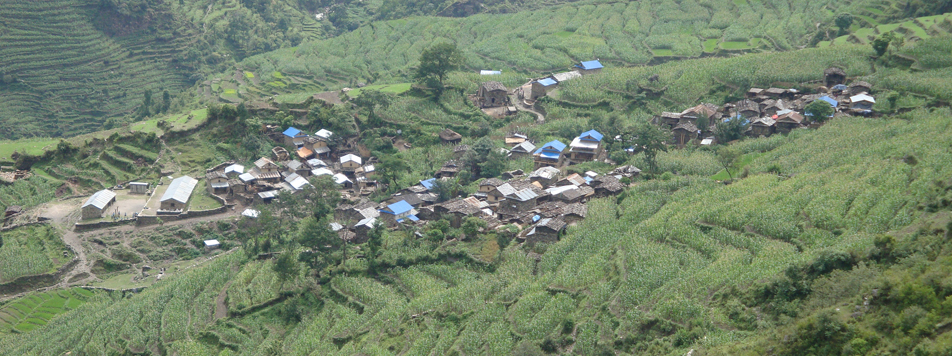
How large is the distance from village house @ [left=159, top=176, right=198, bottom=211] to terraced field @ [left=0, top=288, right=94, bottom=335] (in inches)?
320

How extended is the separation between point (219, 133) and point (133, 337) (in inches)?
1034

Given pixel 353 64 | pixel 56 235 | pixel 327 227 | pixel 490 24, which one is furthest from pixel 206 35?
pixel 327 227

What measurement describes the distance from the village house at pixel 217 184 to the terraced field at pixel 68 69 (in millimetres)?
32114

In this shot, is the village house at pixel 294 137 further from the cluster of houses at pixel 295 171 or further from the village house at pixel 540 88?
the village house at pixel 540 88

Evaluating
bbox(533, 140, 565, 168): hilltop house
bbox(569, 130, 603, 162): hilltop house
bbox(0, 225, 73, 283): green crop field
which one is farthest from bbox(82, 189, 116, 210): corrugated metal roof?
bbox(569, 130, 603, 162): hilltop house

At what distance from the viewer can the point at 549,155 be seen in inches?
2090

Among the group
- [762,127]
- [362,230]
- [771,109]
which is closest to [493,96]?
[771,109]

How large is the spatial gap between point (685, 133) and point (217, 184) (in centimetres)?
3241

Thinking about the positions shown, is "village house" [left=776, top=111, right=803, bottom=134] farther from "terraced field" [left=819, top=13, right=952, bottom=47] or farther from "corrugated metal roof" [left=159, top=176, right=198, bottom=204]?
"corrugated metal roof" [left=159, top=176, right=198, bottom=204]

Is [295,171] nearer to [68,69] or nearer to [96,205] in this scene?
[96,205]

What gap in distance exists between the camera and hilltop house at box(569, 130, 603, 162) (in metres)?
53.2

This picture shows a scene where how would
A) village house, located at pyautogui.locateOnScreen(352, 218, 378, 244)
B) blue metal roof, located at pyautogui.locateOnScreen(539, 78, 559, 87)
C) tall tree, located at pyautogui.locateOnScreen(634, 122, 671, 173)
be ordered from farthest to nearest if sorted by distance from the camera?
1. blue metal roof, located at pyautogui.locateOnScreen(539, 78, 559, 87)
2. tall tree, located at pyautogui.locateOnScreen(634, 122, 671, 173)
3. village house, located at pyautogui.locateOnScreen(352, 218, 378, 244)

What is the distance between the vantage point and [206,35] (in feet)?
313

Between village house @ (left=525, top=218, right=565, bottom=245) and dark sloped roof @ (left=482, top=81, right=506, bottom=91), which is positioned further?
dark sloped roof @ (left=482, top=81, right=506, bottom=91)
